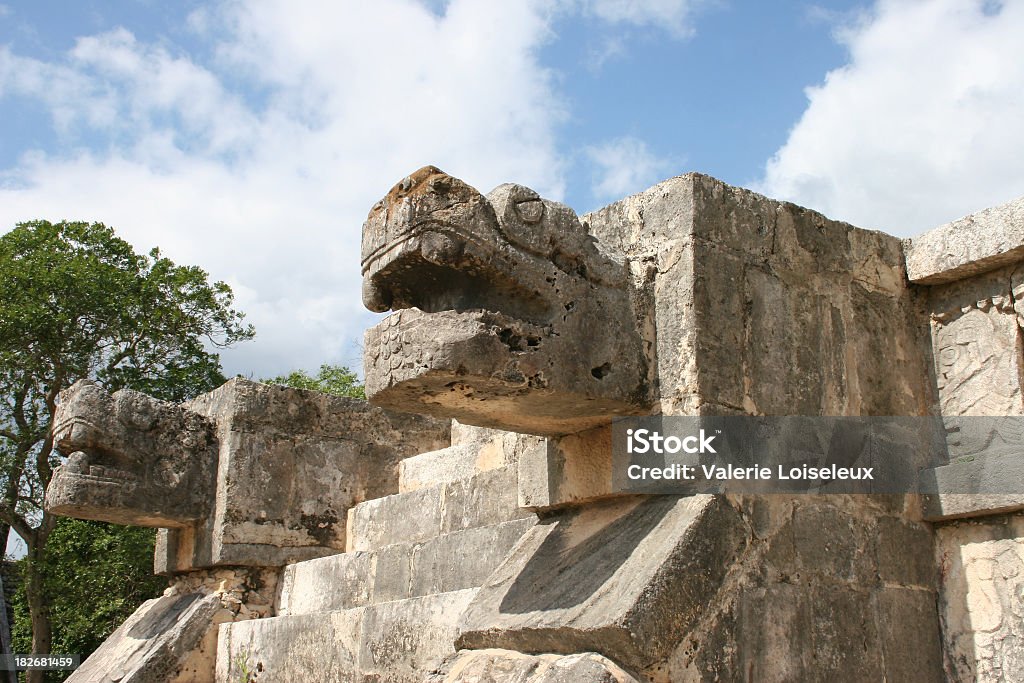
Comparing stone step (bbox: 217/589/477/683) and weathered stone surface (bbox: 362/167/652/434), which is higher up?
weathered stone surface (bbox: 362/167/652/434)

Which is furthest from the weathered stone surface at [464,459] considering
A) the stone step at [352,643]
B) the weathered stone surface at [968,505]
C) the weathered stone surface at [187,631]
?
the weathered stone surface at [968,505]

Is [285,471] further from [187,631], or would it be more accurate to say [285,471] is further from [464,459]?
[464,459]

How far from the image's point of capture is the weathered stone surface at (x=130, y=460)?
6.14m

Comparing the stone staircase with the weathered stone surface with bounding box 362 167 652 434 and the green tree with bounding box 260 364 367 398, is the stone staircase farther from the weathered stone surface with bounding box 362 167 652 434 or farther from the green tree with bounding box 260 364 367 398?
the green tree with bounding box 260 364 367 398

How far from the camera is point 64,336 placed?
47.4 ft

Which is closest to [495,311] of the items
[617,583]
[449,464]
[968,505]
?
[617,583]

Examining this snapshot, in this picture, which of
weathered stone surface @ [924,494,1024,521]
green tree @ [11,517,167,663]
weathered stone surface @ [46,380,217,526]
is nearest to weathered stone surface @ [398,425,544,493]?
weathered stone surface @ [46,380,217,526]

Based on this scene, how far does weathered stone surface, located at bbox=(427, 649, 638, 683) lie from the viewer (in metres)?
2.94

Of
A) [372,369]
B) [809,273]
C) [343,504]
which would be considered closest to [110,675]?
[343,504]

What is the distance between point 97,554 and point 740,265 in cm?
1207

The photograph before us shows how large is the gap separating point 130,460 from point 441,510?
2.23 m

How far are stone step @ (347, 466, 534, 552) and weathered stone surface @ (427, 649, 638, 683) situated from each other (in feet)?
3.40

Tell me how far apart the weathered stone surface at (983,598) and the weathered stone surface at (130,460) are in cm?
451

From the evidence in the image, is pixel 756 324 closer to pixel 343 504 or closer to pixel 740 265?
pixel 740 265
